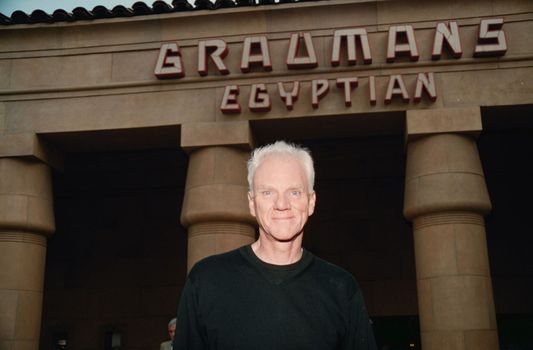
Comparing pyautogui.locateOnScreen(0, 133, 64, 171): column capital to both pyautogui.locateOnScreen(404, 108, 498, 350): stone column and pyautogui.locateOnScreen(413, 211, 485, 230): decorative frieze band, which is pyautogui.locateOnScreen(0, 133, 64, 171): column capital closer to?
pyautogui.locateOnScreen(404, 108, 498, 350): stone column

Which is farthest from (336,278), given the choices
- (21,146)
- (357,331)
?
(21,146)

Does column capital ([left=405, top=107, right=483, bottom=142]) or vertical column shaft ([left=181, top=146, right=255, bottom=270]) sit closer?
column capital ([left=405, top=107, right=483, bottom=142])

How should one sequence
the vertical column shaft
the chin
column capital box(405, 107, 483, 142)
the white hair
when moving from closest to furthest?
the chin, the white hair, column capital box(405, 107, 483, 142), the vertical column shaft

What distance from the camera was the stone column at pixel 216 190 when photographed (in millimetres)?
10547

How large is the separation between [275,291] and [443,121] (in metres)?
8.35

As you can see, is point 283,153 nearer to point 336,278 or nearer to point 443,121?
point 336,278

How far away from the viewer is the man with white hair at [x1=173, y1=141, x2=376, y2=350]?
2.73 metres

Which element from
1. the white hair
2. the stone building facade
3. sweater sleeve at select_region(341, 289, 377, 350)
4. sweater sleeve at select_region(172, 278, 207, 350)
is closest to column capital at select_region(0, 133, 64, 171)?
the stone building facade

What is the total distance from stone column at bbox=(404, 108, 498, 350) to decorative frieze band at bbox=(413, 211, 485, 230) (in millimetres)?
17

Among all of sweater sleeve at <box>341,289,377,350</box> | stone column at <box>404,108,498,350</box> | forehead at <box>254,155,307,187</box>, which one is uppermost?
stone column at <box>404,108,498,350</box>

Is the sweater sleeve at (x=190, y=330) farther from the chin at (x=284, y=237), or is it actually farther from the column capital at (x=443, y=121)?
the column capital at (x=443, y=121)

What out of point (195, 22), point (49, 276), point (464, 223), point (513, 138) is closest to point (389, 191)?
point (513, 138)

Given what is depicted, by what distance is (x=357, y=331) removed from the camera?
289 cm

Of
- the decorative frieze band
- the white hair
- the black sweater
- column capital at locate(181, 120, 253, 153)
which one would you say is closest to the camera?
the black sweater
